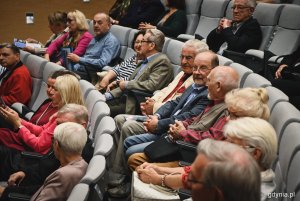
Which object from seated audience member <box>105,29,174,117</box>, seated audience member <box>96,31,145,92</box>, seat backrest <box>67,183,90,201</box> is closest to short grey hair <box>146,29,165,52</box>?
seated audience member <box>105,29,174,117</box>

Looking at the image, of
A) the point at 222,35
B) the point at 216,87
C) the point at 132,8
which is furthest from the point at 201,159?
the point at 132,8

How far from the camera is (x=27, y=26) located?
6.72 meters

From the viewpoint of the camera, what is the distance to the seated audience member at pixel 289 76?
2.77m

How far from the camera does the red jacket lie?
3.69m

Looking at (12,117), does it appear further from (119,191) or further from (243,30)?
(243,30)

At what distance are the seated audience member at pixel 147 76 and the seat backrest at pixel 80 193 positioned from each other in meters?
1.91

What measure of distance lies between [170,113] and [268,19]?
158cm

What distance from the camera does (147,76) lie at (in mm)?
3510

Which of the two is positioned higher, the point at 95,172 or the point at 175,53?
the point at 95,172

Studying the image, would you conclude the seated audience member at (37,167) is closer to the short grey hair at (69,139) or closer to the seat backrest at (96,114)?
the seat backrest at (96,114)

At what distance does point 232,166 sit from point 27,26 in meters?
6.11

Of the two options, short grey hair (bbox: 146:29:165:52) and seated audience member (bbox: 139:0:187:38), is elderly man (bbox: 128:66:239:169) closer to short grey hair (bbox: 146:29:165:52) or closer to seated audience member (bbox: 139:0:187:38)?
short grey hair (bbox: 146:29:165:52)

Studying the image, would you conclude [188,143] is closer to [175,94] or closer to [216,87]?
[216,87]

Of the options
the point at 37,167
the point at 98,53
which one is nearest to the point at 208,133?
the point at 37,167
